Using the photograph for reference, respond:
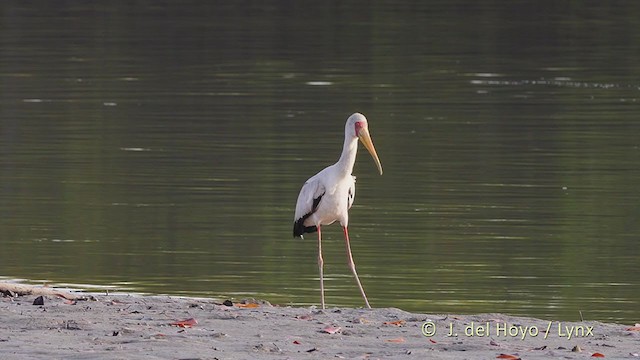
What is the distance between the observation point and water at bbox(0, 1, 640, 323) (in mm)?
12992

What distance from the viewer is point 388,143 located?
2105 cm

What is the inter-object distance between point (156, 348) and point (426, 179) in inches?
394

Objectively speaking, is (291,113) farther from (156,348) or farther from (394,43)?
(156,348)

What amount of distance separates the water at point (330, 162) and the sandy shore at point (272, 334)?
79.0 inches

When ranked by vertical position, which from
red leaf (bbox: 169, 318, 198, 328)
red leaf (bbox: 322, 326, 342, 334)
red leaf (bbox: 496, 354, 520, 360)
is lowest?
red leaf (bbox: 496, 354, 520, 360)

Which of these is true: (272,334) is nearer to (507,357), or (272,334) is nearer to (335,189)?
(507,357)

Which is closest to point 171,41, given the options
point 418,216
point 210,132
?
point 210,132

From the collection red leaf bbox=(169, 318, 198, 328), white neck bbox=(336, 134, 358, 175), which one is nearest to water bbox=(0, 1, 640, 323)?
white neck bbox=(336, 134, 358, 175)

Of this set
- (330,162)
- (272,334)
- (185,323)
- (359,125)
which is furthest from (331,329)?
(330,162)

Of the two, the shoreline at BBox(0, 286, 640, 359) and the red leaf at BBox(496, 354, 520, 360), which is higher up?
the shoreline at BBox(0, 286, 640, 359)

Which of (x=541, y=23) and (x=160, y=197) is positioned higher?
(x=541, y=23)

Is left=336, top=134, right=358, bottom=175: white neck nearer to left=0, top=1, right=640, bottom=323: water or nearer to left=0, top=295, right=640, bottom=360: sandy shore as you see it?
left=0, top=1, right=640, bottom=323: water

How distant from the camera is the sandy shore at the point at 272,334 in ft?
27.1

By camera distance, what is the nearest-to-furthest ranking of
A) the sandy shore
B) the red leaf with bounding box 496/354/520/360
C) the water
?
the red leaf with bounding box 496/354/520/360 → the sandy shore → the water
